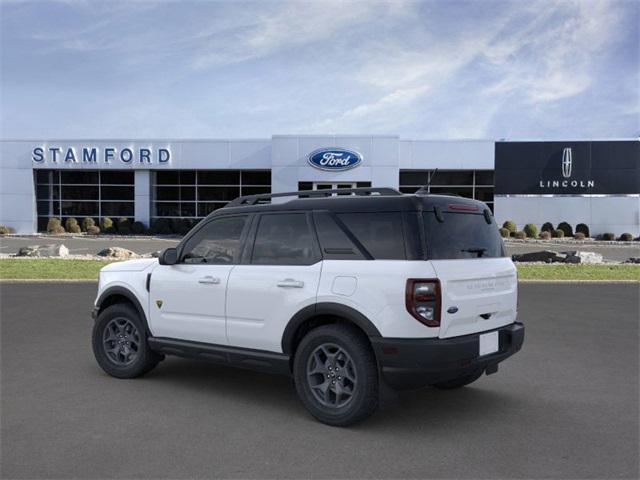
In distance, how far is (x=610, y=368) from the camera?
22.3ft

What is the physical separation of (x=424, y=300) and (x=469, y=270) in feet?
1.82

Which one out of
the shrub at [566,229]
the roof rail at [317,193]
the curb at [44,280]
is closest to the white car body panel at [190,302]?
the roof rail at [317,193]

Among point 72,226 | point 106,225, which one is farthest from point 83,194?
point 106,225

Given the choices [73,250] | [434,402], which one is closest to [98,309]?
[434,402]

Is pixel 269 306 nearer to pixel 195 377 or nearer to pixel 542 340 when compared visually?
pixel 195 377

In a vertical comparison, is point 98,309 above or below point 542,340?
above

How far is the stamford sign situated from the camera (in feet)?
124

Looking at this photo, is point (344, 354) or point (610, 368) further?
point (610, 368)

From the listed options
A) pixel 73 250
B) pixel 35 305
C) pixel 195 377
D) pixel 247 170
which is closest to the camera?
pixel 195 377

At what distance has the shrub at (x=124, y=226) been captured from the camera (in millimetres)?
37406

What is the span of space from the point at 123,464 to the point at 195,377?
2399mm

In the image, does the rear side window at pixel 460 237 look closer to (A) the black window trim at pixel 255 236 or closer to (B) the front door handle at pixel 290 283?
(A) the black window trim at pixel 255 236

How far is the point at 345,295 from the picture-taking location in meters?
4.77

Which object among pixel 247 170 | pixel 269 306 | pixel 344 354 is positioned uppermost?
pixel 247 170
